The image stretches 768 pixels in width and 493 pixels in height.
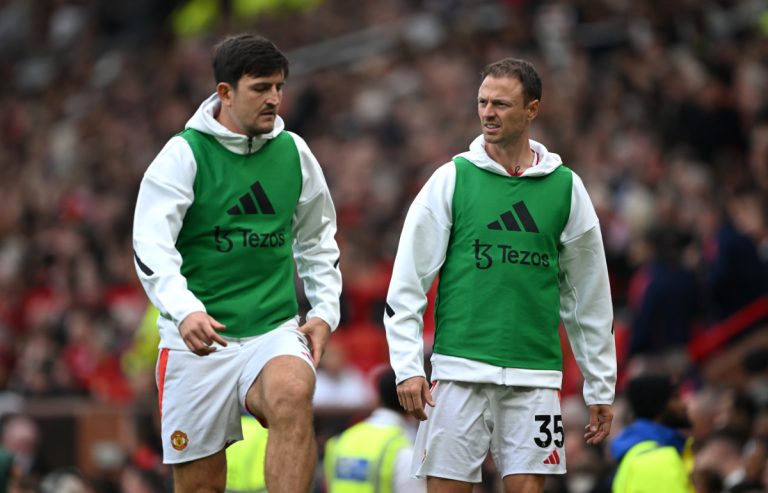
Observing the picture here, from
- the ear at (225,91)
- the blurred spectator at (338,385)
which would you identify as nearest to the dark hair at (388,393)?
the ear at (225,91)

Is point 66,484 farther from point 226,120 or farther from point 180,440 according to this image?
point 226,120

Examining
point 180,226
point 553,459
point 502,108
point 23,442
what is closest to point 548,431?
point 553,459

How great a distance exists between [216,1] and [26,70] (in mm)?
4189

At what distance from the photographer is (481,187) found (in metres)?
7.57

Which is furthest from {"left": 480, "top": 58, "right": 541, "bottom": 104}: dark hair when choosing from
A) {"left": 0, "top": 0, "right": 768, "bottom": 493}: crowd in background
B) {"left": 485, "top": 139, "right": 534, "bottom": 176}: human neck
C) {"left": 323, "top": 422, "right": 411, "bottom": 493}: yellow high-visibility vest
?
{"left": 0, "top": 0, "right": 768, "bottom": 493}: crowd in background

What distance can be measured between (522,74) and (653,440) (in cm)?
244

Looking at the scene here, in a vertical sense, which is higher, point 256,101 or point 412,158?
point 412,158

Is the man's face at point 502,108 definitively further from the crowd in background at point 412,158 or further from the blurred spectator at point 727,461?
the blurred spectator at point 727,461

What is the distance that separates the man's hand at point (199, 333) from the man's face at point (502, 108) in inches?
63.9

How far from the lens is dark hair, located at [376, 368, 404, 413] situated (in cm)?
1002

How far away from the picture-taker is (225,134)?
301 inches

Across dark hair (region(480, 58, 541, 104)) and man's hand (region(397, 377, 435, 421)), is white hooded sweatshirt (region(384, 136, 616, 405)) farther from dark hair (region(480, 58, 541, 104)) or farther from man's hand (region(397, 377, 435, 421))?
dark hair (region(480, 58, 541, 104))

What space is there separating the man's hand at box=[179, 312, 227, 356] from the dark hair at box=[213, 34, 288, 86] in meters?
1.23

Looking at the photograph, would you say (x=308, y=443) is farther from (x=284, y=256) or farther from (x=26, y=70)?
(x=26, y=70)
